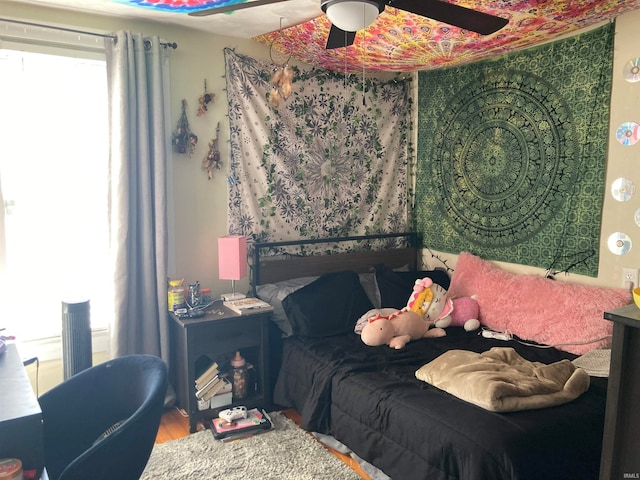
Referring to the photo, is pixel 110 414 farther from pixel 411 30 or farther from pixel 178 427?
pixel 411 30

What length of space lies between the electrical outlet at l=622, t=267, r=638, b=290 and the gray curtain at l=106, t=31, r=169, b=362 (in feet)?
8.40

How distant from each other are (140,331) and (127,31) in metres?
1.71

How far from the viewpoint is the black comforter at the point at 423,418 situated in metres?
1.91

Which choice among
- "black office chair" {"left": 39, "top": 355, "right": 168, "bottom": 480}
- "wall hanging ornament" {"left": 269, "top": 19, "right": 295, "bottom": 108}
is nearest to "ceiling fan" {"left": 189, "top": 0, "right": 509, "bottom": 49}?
A: "wall hanging ornament" {"left": 269, "top": 19, "right": 295, "bottom": 108}

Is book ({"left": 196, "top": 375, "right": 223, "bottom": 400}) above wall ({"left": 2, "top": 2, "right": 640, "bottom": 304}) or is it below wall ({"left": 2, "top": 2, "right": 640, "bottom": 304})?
below

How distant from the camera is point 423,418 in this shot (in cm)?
216

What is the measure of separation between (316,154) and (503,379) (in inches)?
82.1

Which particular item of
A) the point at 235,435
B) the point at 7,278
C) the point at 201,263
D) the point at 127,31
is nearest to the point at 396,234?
the point at 201,263

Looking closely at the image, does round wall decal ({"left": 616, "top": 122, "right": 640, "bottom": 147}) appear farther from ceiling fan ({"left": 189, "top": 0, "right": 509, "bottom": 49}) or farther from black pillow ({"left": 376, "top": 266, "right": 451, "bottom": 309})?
black pillow ({"left": 376, "top": 266, "right": 451, "bottom": 309})

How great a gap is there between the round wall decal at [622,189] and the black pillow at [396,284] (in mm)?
1269

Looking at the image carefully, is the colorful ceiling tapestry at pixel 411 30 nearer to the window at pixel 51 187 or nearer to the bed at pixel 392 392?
the window at pixel 51 187

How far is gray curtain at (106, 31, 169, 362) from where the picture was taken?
291 cm

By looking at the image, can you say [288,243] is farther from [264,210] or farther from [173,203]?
[173,203]

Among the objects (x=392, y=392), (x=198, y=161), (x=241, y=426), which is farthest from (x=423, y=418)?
(x=198, y=161)
